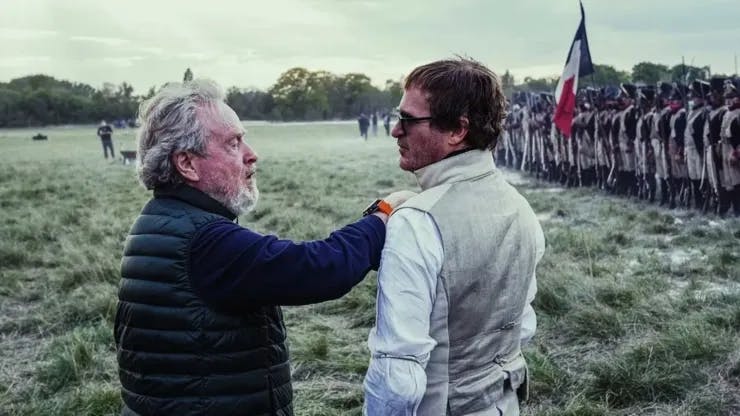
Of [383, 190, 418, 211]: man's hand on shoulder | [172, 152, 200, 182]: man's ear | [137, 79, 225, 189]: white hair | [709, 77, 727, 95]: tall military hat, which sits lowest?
[383, 190, 418, 211]: man's hand on shoulder

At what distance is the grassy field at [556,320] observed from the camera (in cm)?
423

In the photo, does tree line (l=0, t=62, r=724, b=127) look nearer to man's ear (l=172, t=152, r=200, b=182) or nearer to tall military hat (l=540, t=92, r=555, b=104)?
tall military hat (l=540, t=92, r=555, b=104)

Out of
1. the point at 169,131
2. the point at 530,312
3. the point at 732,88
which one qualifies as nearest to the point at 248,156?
the point at 169,131

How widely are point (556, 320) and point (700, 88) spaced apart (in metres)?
7.10

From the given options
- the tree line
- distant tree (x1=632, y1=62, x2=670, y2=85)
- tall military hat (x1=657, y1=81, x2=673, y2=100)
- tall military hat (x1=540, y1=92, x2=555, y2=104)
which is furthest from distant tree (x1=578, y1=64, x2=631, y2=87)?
tall military hat (x1=657, y1=81, x2=673, y2=100)

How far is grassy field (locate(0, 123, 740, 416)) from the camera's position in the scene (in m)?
4.23

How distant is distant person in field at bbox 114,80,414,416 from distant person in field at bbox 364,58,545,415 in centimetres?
18

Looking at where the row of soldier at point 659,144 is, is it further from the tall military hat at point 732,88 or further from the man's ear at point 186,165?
the man's ear at point 186,165

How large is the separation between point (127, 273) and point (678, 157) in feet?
36.4

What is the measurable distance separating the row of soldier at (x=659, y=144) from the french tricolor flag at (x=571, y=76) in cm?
133

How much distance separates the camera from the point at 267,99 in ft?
262

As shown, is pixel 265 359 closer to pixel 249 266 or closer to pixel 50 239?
pixel 249 266

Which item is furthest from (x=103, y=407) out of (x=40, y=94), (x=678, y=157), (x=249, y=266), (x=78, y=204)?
(x=40, y=94)

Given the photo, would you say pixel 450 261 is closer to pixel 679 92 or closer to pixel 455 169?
pixel 455 169
